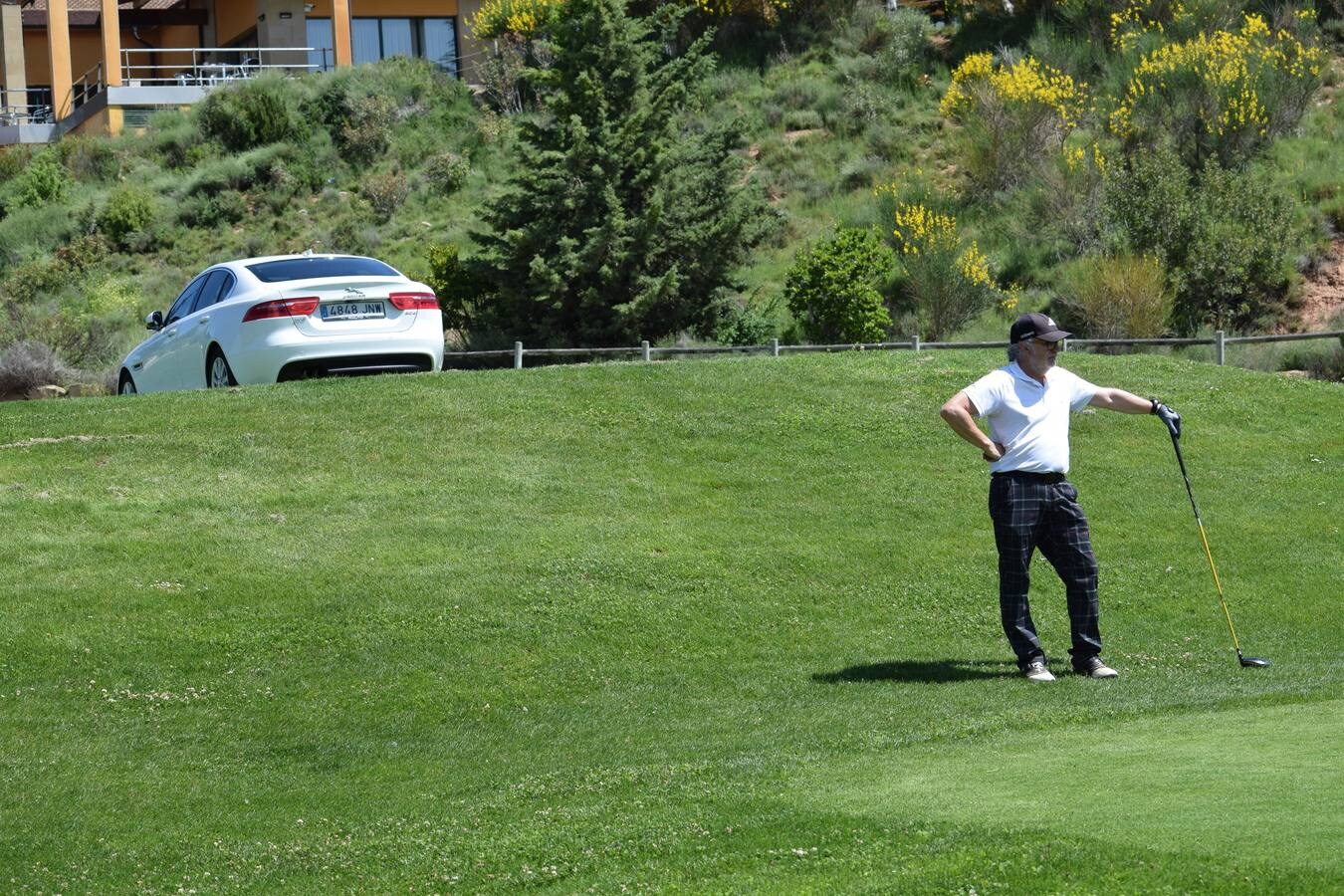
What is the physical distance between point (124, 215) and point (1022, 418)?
36424 mm

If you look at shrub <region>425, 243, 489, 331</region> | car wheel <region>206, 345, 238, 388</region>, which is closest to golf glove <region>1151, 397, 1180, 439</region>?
car wheel <region>206, 345, 238, 388</region>

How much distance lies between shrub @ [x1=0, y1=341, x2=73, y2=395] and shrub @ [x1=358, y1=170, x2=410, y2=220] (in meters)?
19.0

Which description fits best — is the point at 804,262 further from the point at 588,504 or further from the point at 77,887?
the point at 77,887

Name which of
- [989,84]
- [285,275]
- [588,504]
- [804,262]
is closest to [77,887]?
[588,504]

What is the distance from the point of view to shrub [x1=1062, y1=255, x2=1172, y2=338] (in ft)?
94.5

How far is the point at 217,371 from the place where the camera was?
60.0 ft

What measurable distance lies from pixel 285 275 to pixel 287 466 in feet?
11.1

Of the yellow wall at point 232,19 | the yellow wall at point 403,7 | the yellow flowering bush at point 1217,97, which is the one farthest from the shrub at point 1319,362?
the yellow wall at point 232,19

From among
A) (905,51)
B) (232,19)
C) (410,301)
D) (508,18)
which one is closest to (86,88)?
(232,19)

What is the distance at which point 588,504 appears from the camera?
14367 millimetres

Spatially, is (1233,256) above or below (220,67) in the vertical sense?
below

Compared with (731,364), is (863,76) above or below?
above

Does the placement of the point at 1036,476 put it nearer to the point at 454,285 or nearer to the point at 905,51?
the point at 454,285

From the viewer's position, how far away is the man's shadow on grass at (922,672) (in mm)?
10375
